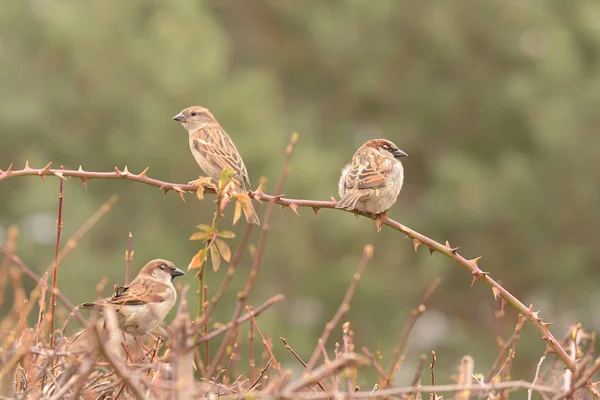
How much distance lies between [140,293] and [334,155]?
1897 centimetres

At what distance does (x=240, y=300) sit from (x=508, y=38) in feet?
73.7

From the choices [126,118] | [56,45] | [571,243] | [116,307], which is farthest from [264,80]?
[116,307]

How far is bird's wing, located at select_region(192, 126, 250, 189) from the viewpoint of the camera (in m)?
6.19

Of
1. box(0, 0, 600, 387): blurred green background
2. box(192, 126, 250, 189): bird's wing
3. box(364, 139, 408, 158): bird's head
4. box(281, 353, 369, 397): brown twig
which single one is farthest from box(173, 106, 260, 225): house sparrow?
box(0, 0, 600, 387): blurred green background

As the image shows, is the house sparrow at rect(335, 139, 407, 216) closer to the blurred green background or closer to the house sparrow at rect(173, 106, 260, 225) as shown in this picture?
the house sparrow at rect(173, 106, 260, 225)

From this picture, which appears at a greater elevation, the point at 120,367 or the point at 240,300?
the point at 240,300

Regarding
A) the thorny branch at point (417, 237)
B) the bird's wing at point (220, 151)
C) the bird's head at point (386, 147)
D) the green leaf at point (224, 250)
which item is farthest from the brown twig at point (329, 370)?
the bird's wing at point (220, 151)

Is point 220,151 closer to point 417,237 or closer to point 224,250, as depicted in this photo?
point 417,237

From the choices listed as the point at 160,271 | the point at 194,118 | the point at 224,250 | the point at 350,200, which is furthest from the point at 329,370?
the point at 194,118

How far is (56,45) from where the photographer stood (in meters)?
22.3

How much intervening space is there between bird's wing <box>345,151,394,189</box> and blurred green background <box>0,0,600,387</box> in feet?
44.1

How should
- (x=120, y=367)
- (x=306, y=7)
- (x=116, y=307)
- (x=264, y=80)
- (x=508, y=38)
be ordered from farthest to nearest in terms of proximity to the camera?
(x=306, y=7)
(x=508, y=38)
(x=264, y=80)
(x=116, y=307)
(x=120, y=367)

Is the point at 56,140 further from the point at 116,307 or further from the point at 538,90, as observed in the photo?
the point at 116,307

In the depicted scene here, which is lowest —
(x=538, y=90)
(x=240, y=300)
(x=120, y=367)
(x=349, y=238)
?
(x=349, y=238)
